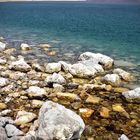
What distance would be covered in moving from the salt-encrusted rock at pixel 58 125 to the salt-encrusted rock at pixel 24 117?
1.71 metres

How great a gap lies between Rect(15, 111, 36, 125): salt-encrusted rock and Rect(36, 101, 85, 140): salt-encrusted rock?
1.71 metres

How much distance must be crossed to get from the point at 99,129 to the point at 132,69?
9495mm

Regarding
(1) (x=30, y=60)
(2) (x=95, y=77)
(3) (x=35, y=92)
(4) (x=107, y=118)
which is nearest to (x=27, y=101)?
(3) (x=35, y=92)

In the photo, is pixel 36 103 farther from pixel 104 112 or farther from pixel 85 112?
pixel 104 112

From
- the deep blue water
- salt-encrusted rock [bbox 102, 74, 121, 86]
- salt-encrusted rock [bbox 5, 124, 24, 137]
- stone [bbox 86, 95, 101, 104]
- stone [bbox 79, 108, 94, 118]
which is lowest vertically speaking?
the deep blue water

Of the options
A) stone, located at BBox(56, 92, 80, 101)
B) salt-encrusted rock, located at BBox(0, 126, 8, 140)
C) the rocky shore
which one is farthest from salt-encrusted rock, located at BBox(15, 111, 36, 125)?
stone, located at BBox(56, 92, 80, 101)

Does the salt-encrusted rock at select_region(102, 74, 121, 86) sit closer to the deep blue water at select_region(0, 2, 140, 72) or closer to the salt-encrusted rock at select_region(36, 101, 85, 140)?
the deep blue water at select_region(0, 2, 140, 72)

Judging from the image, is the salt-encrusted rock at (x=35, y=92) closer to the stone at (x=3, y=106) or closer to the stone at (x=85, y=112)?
the stone at (x=3, y=106)

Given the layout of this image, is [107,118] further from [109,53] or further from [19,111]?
[109,53]

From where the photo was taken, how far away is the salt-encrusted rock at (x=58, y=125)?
757 centimetres

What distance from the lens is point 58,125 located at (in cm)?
771

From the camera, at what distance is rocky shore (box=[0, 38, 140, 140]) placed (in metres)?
8.12

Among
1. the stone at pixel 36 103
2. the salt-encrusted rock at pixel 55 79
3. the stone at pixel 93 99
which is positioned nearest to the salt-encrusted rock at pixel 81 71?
the salt-encrusted rock at pixel 55 79

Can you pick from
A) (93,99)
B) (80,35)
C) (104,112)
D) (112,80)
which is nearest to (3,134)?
(104,112)
